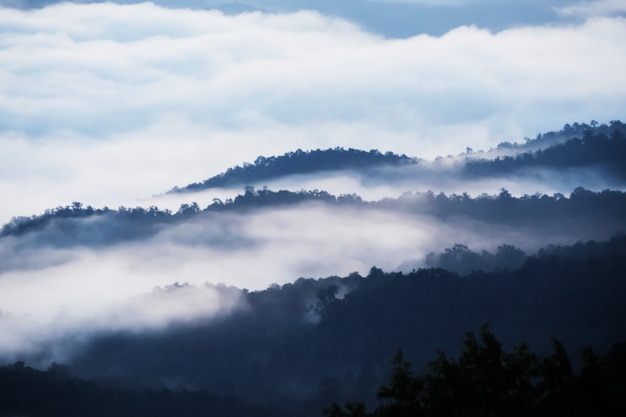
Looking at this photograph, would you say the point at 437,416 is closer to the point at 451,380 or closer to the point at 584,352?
the point at 451,380

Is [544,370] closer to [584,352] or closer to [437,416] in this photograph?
[584,352]

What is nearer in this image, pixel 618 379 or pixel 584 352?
pixel 584 352

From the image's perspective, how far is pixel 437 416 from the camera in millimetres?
44031

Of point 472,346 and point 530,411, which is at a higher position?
point 472,346

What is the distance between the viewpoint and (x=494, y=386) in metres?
44.2

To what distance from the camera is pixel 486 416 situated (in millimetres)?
41438

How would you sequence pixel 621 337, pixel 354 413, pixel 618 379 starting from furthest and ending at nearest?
pixel 621 337 → pixel 618 379 → pixel 354 413

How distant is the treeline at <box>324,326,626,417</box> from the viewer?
43.0m

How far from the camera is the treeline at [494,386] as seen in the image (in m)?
43.0

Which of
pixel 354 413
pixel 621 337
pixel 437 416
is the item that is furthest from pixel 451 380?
pixel 621 337

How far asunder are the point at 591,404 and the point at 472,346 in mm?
5398

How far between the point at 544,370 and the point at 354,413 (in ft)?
26.7

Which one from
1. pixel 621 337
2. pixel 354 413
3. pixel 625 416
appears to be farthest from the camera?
pixel 621 337

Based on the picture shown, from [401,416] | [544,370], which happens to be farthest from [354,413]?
[544,370]
